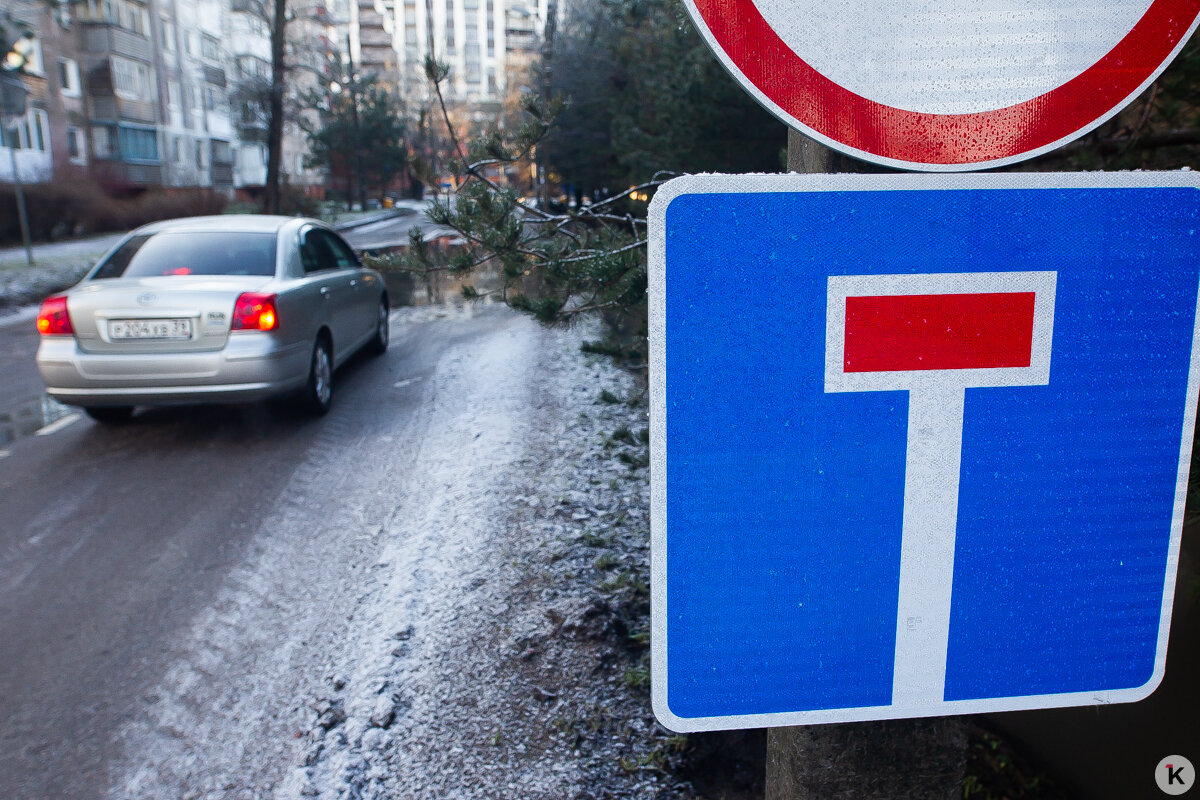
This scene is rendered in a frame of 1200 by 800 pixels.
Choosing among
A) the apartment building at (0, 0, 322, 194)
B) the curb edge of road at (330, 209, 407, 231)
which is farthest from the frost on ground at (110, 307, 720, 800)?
the curb edge of road at (330, 209, 407, 231)

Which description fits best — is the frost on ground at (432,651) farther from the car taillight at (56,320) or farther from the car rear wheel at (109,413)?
the car rear wheel at (109,413)

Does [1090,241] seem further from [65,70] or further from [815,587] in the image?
[65,70]

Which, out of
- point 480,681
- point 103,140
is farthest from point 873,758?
point 103,140

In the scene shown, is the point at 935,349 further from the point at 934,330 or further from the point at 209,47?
the point at 209,47

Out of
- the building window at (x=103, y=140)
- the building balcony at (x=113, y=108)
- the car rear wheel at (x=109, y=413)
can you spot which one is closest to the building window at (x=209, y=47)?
the building balcony at (x=113, y=108)

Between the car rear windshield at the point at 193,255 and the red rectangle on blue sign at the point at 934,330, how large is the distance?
21.8 ft

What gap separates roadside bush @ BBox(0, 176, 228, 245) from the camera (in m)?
24.0

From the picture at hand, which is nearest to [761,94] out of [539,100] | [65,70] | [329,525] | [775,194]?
[775,194]

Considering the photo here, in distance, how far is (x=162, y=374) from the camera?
6449mm

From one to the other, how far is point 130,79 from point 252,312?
45.5 meters

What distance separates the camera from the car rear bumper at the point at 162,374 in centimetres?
644

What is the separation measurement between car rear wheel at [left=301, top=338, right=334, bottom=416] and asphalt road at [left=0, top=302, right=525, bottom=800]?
0.16 meters

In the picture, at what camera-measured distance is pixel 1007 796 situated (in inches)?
118

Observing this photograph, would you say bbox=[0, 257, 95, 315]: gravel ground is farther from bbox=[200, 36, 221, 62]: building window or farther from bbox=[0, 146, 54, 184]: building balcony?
bbox=[200, 36, 221, 62]: building window
